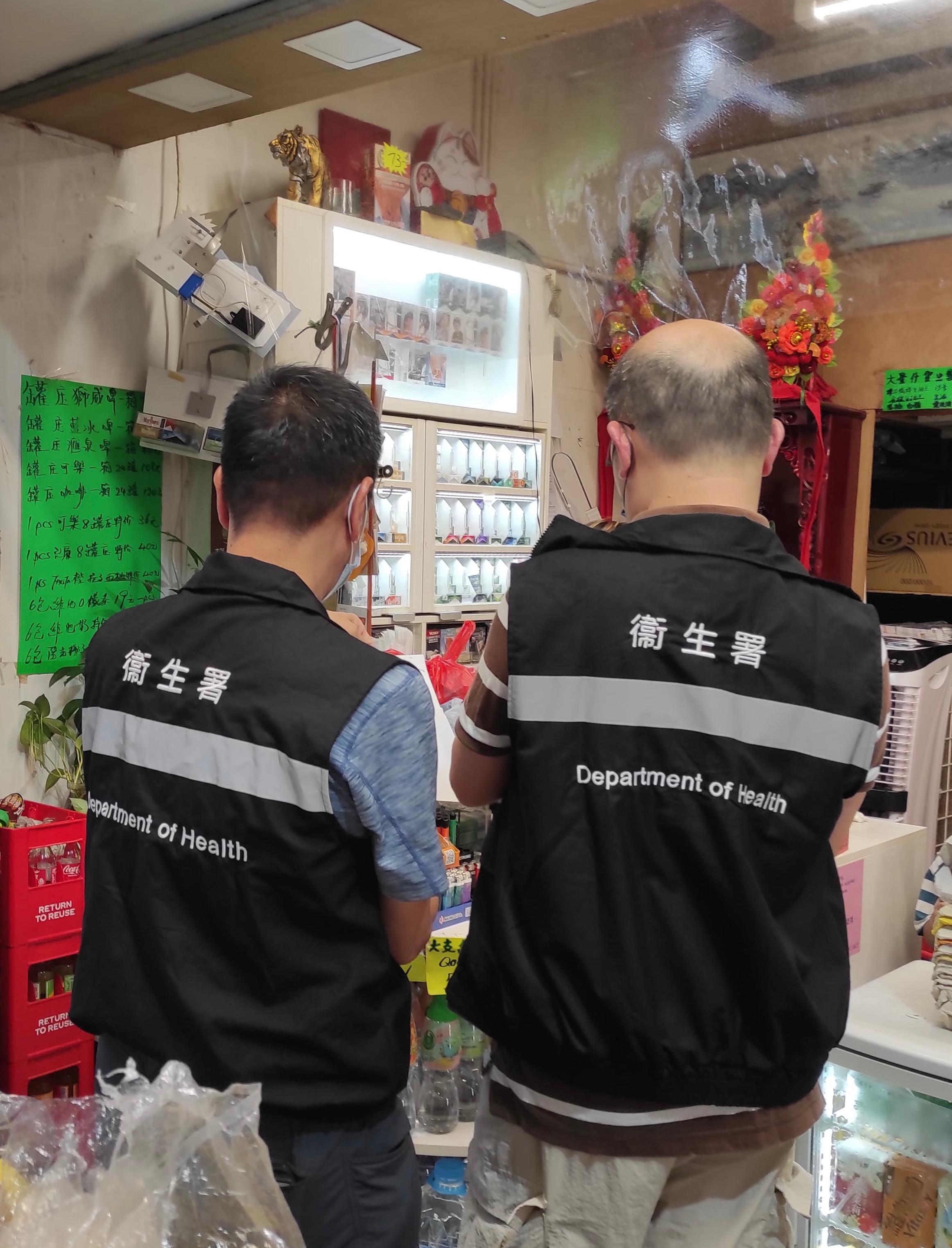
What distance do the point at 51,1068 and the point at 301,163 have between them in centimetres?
283

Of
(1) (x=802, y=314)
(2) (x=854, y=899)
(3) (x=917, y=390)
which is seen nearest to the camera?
(2) (x=854, y=899)

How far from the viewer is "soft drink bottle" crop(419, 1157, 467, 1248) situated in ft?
7.71

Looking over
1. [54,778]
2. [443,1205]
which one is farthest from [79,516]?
[443,1205]

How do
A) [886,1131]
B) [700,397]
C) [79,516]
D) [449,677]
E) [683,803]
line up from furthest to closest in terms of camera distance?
[79,516]
[449,677]
[886,1131]
[700,397]
[683,803]

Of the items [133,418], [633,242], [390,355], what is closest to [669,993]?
[133,418]

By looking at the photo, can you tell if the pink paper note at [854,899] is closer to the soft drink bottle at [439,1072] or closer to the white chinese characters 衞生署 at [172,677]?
the soft drink bottle at [439,1072]

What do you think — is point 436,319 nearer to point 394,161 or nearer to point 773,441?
point 394,161

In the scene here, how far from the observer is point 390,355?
13.6 feet

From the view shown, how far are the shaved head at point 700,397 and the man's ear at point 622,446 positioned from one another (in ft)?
0.05

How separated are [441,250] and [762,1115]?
3.46 m

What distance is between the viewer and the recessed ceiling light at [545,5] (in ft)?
7.83

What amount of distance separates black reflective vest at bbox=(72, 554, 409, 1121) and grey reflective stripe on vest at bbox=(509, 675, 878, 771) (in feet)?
0.72

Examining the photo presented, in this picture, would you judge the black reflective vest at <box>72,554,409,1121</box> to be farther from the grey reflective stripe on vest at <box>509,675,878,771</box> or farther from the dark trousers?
the grey reflective stripe on vest at <box>509,675,878,771</box>

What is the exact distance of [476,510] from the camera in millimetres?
4371
